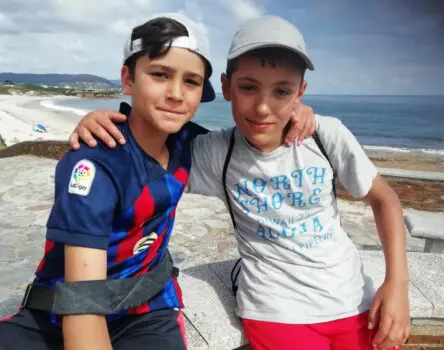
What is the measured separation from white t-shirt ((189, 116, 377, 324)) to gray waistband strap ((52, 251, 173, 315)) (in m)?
0.47

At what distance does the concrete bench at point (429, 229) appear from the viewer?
3146 mm

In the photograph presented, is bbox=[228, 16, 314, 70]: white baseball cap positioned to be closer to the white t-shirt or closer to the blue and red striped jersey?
the white t-shirt

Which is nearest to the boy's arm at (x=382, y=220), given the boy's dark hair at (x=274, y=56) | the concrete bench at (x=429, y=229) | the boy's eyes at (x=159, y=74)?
the boy's dark hair at (x=274, y=56)

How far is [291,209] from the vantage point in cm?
195

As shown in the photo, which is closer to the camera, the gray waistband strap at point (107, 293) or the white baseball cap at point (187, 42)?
the gray waistband strap at point (107, 293)

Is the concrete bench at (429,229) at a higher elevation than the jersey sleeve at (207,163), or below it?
below

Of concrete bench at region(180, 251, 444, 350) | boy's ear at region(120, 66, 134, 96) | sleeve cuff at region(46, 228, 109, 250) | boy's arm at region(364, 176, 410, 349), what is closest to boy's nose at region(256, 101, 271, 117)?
boy's ear at region(120, 66, 134, 96)

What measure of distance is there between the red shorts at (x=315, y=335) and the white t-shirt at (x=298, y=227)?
0.04 metres

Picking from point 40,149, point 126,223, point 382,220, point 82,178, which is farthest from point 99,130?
point 40,149

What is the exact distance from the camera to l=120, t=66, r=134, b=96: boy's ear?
1683 millimetres

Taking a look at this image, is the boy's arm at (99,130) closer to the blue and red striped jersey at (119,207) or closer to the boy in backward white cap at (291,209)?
the blue and red striped jersey at (119,207)

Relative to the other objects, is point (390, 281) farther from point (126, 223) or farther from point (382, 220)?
point (126, 223)

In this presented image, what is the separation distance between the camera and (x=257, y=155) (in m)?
1.96

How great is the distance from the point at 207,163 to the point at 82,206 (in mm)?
801
